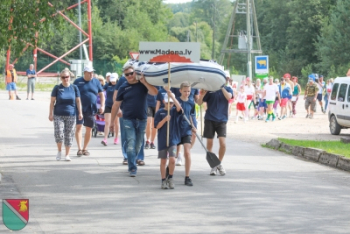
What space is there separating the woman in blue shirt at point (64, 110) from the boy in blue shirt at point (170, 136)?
11.3 ft

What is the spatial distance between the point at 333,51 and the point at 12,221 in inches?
2455

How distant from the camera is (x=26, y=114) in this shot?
1176 inches

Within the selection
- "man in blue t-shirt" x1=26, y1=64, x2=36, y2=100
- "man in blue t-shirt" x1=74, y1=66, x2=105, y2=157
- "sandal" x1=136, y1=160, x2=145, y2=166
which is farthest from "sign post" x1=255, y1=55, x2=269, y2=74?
"sandal" x1=136, y1=160, x2=145, y2=166

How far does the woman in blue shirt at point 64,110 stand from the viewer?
1523 cm

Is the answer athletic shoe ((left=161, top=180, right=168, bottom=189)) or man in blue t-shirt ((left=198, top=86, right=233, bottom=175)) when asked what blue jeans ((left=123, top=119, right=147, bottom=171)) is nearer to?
man in blue t-shirt ((left=198, top=86, right=233, bottom=175))

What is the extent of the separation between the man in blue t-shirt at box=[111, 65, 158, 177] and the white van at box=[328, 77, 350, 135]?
11.5m

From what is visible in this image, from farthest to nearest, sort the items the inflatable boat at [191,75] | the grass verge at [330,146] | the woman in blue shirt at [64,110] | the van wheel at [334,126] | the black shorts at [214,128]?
the van wheel at [334,126], the grass verge at [330,146], the woman in blue shirt at [64,110], the black shorts at [214,128], the inflatable boat at [191,75]

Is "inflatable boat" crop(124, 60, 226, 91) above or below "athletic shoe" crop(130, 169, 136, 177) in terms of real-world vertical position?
above

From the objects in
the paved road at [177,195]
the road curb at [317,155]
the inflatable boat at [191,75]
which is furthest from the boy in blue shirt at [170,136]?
the road curb at [317,155]

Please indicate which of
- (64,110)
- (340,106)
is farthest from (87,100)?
(340,106)

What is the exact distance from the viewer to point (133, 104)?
13398 millimetres

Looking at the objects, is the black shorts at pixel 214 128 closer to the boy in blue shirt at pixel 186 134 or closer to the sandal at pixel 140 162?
the boy in blue shirt at pixel 186 134

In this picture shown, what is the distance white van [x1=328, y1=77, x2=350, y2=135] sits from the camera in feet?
78.2

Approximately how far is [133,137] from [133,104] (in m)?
0.57
